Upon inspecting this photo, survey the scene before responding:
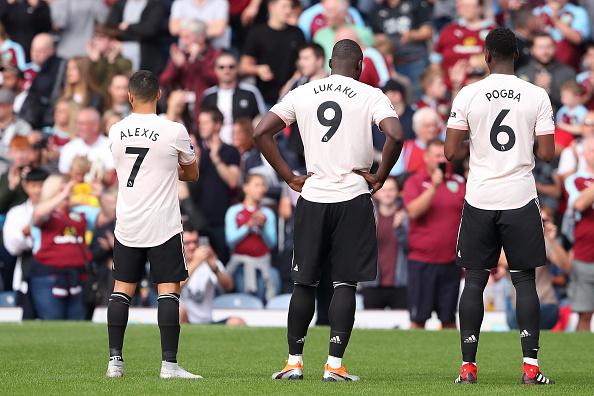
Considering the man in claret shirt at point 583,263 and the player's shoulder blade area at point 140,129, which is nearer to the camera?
the player's shoulder blade area at point 140,129

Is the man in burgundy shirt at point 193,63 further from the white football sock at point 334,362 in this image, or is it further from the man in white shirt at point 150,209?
the white football sock at point 334,362

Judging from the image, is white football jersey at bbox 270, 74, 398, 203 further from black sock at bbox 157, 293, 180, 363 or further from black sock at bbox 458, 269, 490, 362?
black sock at bbox 157, 293, 180, 363

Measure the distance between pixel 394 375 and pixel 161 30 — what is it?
12.6 metres

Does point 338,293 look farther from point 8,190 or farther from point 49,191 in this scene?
point 8,190

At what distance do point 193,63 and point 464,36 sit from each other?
4.02 m

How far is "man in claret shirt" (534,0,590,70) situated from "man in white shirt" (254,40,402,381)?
12.3 metres

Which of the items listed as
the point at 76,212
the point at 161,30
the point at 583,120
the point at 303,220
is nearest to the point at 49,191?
the point at 76,212

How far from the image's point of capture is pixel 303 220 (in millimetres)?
9234

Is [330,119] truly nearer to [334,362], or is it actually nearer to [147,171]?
[147,171]

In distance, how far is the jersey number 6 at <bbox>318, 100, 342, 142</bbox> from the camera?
29.9ft

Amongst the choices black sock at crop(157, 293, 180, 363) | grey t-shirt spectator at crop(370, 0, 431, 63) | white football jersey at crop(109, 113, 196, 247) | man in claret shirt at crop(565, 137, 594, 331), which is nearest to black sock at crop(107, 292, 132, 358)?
black sock at crop(157, 293, 180, 363)

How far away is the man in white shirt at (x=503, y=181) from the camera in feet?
30.0

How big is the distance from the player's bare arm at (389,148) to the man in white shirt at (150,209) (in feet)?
4.13

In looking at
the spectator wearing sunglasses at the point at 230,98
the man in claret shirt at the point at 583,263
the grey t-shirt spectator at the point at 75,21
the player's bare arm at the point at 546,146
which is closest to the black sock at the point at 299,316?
the player's bare arm at the point at 546,146
